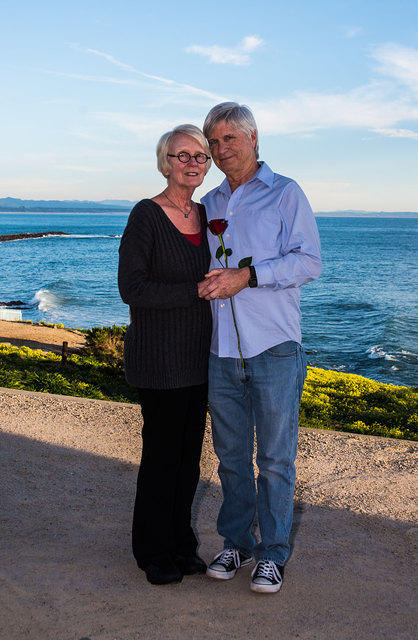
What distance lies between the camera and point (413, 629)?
2863mm

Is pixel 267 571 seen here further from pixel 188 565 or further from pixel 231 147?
pixel 231 147

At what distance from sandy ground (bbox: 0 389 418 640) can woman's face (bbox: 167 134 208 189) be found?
83.2 inches

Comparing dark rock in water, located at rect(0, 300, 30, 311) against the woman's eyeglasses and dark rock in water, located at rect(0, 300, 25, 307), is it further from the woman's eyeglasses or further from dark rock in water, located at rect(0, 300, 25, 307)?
the woman's eyeglasses

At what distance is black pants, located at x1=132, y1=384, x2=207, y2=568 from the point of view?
307 cm

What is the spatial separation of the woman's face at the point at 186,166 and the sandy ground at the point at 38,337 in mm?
9879

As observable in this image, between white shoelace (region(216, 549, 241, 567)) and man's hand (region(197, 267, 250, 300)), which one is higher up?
man's hand (region(197, 267, 250, 300))

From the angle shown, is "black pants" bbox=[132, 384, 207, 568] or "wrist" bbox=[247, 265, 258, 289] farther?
"black pants" bbox=[132, 384, 207, 568]

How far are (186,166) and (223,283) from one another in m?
0.63

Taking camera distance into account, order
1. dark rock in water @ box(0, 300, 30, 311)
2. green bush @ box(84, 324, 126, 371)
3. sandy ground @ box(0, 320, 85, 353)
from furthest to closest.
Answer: dark rock in water @ box(0, 300, 30, 311) → sandy ground @ box(0, 320, 85, 353) → green bush @ box(84, 324, 126, 371)

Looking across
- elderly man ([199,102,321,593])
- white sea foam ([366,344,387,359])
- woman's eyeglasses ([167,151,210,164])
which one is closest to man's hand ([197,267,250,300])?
elderly man ([199,102,321,593])

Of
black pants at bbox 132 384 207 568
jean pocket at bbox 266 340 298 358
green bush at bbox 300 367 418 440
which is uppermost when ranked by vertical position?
jean pocket at bbox 266 340 298 358

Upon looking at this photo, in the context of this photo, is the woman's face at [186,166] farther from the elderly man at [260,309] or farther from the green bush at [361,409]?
the green bush at [361,409]

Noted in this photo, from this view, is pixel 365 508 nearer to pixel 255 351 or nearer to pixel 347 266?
pixel 255 351

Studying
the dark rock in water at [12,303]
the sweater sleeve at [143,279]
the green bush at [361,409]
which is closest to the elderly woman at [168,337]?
the sweater sleeve at [143,279]
